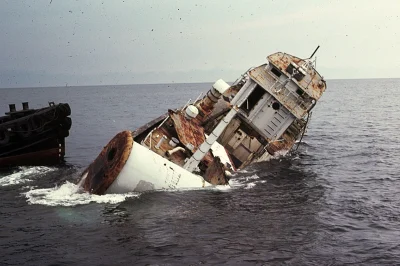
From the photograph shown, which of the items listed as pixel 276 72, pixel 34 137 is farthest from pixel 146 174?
pixel 276 72

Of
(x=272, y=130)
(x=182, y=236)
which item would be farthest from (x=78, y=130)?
(x=182, y=236)

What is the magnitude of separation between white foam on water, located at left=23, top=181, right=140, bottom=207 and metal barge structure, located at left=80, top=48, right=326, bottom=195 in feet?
1.08

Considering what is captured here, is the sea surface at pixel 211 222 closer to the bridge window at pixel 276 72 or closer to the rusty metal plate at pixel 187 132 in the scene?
the rusty metal plate at pixel 187 132

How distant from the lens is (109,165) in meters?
18.8

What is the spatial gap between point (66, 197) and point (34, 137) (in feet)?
31.5

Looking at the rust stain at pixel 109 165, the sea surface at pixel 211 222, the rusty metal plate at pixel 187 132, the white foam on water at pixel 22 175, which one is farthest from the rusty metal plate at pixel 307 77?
the white foam on water at pixel 22 175

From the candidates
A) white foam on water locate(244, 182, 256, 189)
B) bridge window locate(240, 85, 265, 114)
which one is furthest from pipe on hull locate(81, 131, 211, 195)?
bridge window locate(240, 85, 265, 114)

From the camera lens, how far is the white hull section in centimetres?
1845

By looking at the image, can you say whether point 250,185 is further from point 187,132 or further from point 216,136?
point 187,132

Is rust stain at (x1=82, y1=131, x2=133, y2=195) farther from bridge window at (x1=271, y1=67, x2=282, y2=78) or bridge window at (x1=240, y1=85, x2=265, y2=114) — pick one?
bridge window at (x1=271, y1=67, x2=282, y2=78)

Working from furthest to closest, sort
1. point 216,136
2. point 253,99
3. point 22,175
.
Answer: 1. point 253,99
2. point 22,175
3. point 216,136

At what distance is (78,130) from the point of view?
5603 centimetres

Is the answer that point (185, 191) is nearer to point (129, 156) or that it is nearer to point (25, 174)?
point (129, 156)

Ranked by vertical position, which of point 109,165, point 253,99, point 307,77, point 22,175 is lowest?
point 22,175
